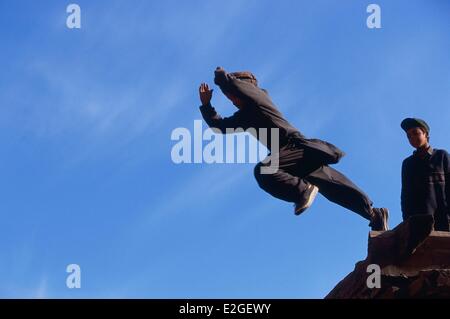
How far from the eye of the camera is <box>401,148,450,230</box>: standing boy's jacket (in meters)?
14.2

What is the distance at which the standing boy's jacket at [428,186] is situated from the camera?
14248mm

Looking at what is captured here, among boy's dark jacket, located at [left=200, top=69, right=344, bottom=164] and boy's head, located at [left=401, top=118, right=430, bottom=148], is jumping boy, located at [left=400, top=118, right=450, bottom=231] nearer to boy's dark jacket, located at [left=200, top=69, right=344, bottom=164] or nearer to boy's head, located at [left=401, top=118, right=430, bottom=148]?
boy's head, located at [left=401, top=118, right=430, bottom=148]

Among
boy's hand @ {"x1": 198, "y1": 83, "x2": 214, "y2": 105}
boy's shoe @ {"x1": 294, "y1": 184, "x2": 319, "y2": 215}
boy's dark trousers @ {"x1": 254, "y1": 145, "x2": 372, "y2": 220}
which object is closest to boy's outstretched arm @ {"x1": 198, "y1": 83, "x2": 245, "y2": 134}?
boy's hand @ {"x1": 198, "y1": 83, "x2": 214, "y2": 105}

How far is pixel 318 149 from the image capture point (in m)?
14.6

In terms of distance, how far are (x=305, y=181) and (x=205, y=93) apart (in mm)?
2013

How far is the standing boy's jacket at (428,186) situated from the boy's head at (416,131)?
0.17 m

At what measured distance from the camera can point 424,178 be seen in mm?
14484

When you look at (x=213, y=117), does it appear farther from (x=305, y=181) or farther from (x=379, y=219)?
(x=379, y=219)

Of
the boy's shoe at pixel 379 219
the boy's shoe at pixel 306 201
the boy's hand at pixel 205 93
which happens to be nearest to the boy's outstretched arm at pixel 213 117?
the boy's hand at pixel 205 93

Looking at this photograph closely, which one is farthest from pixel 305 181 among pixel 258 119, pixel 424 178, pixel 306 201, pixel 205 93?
pixel 205 93

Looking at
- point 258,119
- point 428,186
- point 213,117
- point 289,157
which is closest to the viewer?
point 428,186

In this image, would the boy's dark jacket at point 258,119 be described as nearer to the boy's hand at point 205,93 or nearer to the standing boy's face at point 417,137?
the boy's hand at point 205,93
